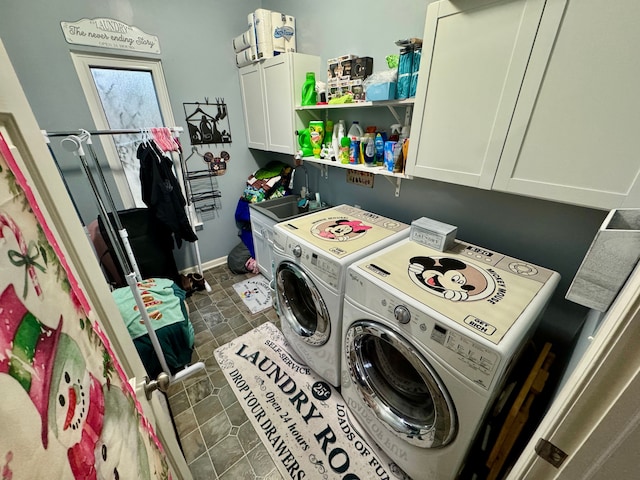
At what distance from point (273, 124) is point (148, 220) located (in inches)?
52.4

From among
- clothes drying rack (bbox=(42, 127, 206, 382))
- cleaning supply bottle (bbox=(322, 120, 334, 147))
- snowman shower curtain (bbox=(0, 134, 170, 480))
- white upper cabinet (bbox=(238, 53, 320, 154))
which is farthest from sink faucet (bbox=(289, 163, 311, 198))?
snowman shower curtain (bbox=(0, 134, 170, 480))

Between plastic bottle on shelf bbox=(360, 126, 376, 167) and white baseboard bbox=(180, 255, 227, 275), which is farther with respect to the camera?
white baseboard bbox=(180, 255, 227, 275)

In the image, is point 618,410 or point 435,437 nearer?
point 618,410

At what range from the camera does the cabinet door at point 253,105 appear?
2193mm

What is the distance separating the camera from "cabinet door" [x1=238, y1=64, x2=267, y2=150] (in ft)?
7.20

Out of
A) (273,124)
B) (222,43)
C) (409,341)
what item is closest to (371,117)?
(273,124)

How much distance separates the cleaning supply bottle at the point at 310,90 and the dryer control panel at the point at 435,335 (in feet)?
4.63

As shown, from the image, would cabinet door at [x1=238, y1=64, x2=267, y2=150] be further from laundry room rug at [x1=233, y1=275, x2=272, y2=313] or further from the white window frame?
laundry room rug at [x1=233, y1=275, x2=272, y2=313]

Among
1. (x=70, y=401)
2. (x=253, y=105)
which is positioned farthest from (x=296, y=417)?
(x=253, y=105)

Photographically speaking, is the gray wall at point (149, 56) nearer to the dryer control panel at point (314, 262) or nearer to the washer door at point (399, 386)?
the dryer control panel at point (314, 262)

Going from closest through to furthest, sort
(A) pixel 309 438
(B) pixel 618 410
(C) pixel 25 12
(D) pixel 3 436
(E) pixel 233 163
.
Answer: (D) pixel 3 436
(B) pixel 618 410
(A) pixel 309 438
(C) pixel 25 12
(E) pixel 233 163

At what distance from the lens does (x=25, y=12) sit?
5.22ft

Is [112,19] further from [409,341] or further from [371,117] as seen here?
[409,341]

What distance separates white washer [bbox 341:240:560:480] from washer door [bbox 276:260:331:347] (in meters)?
0.27
